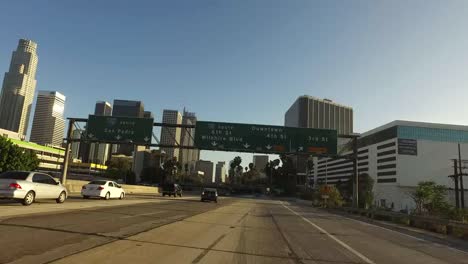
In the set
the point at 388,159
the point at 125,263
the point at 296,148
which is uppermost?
the point at 388,159

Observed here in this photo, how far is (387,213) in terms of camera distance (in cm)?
2894

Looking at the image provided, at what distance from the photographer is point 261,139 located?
138 ft

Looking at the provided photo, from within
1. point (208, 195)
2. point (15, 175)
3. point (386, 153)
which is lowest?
point (208, 195)

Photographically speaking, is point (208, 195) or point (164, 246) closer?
point (164, 246)

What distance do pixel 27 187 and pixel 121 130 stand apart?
79.4 feet

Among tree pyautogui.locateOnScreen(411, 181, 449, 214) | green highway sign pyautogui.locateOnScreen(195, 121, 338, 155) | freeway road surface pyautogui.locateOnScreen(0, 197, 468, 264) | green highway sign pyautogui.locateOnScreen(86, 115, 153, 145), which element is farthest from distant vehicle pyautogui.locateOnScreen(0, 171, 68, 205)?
tree pyautogui.locateOnScreen(411, 181, 449, 214)

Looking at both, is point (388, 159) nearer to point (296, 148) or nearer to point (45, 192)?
point (296, 148)

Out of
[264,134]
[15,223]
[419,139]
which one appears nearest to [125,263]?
[15,223]

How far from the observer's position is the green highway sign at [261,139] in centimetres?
4203


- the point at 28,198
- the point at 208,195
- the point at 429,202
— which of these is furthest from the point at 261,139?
the point at 28,198

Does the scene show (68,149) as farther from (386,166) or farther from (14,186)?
(386,166)

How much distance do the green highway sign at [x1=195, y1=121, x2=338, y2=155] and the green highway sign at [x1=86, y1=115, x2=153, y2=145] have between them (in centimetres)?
522

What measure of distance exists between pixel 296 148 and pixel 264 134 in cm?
360

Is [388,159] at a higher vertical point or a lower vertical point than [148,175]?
→ higher
